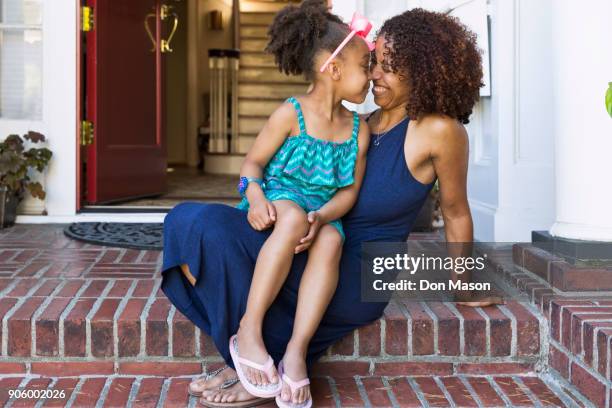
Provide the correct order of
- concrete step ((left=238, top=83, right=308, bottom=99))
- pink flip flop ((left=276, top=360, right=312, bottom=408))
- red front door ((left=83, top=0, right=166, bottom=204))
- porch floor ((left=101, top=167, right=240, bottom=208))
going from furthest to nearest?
concrete step ((left=238, top=83, right=308, bottom=99)) → porch floor ((left=101, top=167, right=240, bottom=208)) → red front door ((left=83, top=0, right=166, bottom=204)) → pink flip flop ((left=276, top=360, right=312, bottom=408))

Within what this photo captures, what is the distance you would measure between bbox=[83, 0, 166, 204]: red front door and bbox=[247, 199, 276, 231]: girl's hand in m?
2.37

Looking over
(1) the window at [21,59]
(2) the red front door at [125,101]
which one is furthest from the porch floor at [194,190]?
(1) the window at [21,59]

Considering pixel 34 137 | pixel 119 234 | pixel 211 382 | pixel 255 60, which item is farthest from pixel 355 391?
pixel 255 60

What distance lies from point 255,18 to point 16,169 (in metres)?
5.60

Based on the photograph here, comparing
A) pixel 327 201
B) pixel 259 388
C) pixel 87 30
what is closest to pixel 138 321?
pixel 259 388

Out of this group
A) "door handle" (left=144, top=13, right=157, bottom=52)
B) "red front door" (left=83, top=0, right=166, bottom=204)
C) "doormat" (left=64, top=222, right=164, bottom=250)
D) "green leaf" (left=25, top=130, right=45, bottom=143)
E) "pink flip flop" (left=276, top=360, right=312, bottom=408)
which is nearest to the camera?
"pink flip flop" (left=276, top=360, right=312, bottom=408)

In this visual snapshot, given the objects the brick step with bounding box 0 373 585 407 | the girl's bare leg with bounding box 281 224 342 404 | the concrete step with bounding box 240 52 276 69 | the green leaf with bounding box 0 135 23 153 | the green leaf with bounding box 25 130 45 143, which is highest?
the concrete step with bounding box 240 52 276 69

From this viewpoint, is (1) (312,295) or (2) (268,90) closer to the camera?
(1) (312,295)

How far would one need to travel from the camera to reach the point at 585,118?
219cm

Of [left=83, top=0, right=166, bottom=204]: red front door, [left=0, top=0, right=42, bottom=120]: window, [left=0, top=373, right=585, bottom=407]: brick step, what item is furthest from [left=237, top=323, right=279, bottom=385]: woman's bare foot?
[left=0, top=0, right=42, bottom=120]: window

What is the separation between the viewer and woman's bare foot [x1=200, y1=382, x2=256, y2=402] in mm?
1903

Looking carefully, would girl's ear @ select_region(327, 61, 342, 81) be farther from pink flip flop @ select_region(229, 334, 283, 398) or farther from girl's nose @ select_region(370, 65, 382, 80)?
pink flip flop @ select_region(229, 334, 283, 398)

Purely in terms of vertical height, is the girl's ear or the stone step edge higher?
the girl's ear

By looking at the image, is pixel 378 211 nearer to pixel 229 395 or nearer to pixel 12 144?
pixel 229 395
